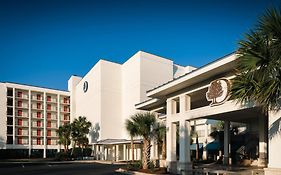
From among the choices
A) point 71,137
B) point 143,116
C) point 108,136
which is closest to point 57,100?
point 71,137

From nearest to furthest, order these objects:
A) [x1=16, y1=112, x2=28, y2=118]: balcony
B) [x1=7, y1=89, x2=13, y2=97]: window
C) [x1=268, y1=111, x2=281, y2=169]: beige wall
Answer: [x1=268, y1=111, x2=281, y2=169]: beige wall, [x1=7, y1=89, x2=13, y2=97]: window, [x1=16, y1=112, x2=28, y2=118]: balcony

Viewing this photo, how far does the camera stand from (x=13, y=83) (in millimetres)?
79250

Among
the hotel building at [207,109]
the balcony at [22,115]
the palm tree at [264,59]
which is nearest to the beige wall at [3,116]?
the balcony at [22,115]

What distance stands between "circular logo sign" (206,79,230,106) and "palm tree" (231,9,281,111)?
19.3 feet

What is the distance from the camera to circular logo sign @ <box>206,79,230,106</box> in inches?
680

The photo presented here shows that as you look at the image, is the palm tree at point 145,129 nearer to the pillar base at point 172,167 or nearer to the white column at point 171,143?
the white column at point 171,143

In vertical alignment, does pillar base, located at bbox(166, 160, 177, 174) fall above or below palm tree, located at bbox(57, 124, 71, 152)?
above

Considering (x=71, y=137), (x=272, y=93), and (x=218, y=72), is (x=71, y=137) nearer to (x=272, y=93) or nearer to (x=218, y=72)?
(x=218, y=72)

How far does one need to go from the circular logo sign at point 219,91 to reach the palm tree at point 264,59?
19.3 ft

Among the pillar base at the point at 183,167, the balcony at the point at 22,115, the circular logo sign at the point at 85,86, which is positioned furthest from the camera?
the balcony at the point at 22,115

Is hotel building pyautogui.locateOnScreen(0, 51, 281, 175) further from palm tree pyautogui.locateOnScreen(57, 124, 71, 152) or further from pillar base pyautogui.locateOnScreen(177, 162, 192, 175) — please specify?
palm tree pyautogui.locateOnScreen(57, 124, 71, 152)

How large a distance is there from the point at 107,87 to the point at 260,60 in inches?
2323

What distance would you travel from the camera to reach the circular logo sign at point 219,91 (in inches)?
680

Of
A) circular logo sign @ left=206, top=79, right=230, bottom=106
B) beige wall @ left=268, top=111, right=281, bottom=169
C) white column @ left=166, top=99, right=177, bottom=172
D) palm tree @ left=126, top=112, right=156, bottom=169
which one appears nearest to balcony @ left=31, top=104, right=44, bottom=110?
palm tree @ left=126, top=112, right=156, bottom=169
